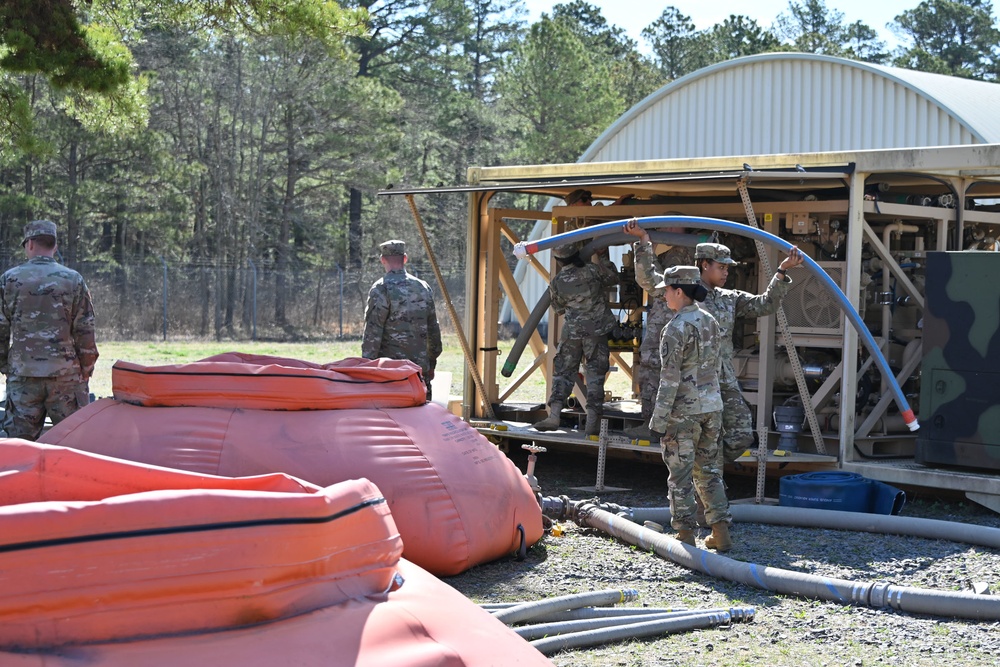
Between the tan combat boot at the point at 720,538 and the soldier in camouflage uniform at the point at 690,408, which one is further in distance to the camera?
the tan combat boot at the point at 720,538

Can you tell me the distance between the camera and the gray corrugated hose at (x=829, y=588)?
6.18 m

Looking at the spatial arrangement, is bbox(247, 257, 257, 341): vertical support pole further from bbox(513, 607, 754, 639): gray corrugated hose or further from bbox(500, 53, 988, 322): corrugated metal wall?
bbox(513, 607, 754, 639): gray corrugated hose

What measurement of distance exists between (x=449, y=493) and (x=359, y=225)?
31.8 m

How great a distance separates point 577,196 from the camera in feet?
38.5

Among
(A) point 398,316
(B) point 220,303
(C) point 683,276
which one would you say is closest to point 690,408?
(C) point 683,276

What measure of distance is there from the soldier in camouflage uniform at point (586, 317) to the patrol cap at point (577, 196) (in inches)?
41.1

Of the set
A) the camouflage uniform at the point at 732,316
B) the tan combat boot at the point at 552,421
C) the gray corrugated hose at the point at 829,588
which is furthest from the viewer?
the tan combat boot at the point at 552,421

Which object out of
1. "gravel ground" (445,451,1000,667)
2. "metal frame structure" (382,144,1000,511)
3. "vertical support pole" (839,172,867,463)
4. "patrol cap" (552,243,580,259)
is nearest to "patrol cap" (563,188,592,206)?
"metal frame structure" (382,144,1000,511)

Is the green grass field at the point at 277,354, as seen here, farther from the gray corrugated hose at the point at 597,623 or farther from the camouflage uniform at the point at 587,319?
the gray corrugated hose at the point at 597,623

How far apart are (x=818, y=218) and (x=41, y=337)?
6.22 metres

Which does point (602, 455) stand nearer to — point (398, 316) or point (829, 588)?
point (398, 316)

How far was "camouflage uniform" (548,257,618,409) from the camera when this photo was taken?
10688 millimetres

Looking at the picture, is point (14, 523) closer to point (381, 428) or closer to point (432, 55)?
point (381, 428)

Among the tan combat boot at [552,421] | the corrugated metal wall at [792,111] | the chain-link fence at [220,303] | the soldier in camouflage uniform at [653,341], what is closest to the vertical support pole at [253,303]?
the chain-link fence at [220,303]
